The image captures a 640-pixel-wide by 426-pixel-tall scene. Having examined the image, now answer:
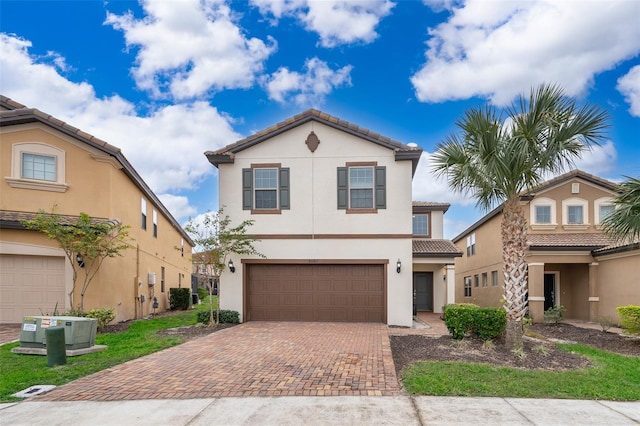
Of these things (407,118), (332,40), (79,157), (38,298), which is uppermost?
(332,40)

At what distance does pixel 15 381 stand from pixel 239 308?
27.9 feet

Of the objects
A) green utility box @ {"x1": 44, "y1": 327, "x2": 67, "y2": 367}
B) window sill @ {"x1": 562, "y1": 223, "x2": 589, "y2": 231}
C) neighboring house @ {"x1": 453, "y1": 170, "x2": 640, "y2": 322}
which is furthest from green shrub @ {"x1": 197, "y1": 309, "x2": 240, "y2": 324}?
window sill @ {"x1": 562, "y1": 223, "x2": 589, "y2": 231}

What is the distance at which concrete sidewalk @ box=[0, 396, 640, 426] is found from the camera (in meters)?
5.36

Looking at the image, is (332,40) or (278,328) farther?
(332,40)

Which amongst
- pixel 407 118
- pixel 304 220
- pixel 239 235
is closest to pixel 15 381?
pixel 239 235

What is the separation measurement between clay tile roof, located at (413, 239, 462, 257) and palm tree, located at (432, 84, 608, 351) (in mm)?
9196

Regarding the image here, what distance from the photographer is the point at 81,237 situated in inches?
516

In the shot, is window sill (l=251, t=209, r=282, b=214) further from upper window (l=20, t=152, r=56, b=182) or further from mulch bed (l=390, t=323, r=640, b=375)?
upper window (l=20, t=152, r=56, b=182)

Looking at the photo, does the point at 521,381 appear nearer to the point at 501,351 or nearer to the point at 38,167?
the point at 501,351

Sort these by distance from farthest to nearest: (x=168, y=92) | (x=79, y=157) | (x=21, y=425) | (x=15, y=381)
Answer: (x=168, y=92)
(x=79, y=157)
(x=15, y=381)
(x=21, y=425)

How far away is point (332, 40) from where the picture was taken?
16188 mm

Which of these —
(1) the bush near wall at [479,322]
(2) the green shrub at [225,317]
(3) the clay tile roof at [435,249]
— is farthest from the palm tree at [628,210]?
(2) the green shrub at [225,317]

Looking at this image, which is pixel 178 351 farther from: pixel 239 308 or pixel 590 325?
pixel 590 325

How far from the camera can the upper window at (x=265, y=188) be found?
1561cm
